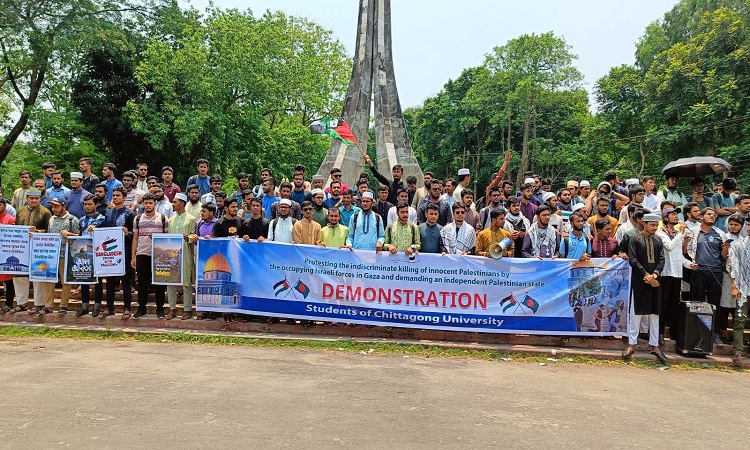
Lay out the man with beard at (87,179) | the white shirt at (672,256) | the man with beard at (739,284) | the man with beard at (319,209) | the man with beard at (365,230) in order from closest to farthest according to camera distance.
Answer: the man with beard at (739,284)
the white shirt at (672,256)
the man with beard at (365,230)
the man with beard at (319,209)
the man with beard at (87,179)

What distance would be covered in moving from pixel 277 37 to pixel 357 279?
24.4 metres

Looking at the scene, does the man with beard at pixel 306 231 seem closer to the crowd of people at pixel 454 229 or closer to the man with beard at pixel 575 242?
the crowd of people at pixel 454 229

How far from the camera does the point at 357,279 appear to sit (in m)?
7.58

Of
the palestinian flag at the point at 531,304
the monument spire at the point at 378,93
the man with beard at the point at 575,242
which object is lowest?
the palestinian flag at the point at 531,304

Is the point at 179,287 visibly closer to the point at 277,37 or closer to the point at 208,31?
the point at 208,31

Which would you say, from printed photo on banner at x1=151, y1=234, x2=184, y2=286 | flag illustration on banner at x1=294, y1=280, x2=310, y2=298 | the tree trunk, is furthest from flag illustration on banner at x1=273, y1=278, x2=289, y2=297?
the tree trunk

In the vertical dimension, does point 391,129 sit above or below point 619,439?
above

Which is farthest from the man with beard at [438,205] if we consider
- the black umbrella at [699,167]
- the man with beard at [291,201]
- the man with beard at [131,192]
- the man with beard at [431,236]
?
the man with beard at [131,192]

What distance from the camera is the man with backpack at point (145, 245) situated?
7.93m

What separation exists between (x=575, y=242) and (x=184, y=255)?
594 cm

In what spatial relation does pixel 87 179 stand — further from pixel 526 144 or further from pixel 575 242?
pixel 526 144

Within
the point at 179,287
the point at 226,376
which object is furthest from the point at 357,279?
the point at 179,287

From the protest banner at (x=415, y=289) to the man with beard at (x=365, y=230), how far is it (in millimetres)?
297

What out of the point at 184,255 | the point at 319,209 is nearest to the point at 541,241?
the point at 319,209
